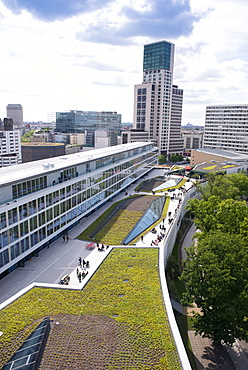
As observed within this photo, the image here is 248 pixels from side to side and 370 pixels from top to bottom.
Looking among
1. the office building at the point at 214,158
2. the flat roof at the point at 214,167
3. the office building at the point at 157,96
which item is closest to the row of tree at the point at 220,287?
the flat roof at the point at 214,167

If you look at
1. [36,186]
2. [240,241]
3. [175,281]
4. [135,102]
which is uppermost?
[135,102]

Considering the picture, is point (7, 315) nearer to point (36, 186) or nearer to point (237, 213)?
point (36, 186)

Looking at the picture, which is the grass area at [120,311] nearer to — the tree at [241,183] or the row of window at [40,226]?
the row of window at [40,226]

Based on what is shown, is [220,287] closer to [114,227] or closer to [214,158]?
[114,227]

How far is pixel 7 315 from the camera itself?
19500 mm

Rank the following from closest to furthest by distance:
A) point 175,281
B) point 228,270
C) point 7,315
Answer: point 7,315 → point 228,270 → point 175,281

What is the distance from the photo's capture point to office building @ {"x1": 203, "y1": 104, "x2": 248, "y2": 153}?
139 meters

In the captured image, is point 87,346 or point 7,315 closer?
point 87,346

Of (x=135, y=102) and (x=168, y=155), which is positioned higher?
(x=135, y=102)

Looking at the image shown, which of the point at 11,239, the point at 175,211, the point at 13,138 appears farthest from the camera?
the point at 13,138

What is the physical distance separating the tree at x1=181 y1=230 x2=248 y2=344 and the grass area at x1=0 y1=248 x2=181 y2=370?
3.58 metres

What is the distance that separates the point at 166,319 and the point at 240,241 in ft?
37.6

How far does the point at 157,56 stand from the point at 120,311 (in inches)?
5724

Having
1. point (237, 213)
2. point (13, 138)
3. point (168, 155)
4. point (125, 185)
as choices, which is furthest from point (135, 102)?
point (237, 213)
